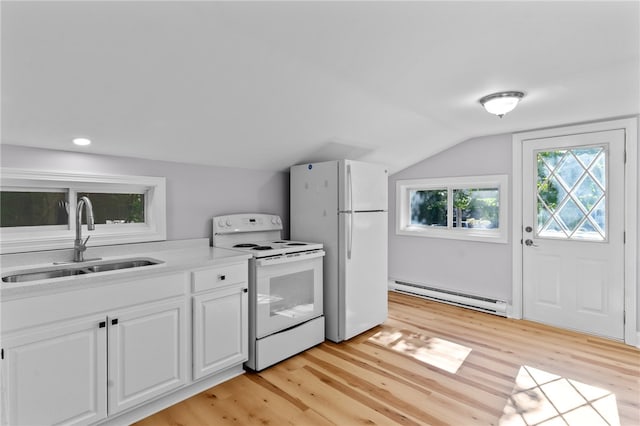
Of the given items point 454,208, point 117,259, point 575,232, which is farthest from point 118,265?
point 575,232

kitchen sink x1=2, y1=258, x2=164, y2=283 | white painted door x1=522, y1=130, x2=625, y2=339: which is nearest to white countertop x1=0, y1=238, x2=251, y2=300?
kitchen sink x1=2, y1=258, x2=164, y2=283

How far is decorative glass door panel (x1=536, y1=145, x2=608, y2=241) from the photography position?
321cm

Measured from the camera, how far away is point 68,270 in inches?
82.9

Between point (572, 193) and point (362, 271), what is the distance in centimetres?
219

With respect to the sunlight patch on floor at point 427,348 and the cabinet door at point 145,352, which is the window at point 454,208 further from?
the cabinet door at point 145,352

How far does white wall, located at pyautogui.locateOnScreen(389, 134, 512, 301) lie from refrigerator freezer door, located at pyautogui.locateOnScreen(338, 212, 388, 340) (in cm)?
120

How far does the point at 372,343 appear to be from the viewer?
309 centimetres

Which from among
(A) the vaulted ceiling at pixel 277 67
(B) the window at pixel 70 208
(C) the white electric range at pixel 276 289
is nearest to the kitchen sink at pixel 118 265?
(B) the window at pixel 70 208

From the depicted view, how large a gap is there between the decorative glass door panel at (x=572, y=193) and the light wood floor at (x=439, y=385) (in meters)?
1.01

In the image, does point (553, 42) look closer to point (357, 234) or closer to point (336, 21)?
point (336, 21)

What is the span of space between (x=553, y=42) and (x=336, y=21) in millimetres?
1181

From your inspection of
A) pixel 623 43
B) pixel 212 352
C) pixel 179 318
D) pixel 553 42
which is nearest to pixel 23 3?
pixel 179 318

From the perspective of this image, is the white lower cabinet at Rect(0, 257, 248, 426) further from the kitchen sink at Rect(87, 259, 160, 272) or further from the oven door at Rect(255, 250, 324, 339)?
the kitchen sink at Rect(87, 259, 160, 272)

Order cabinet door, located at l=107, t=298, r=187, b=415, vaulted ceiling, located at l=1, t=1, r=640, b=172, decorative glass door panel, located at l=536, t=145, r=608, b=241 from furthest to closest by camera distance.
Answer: decorative glass door panel, located at l=536, t=145, r=608, b=241 < cabinet door, located at l=107, t=298, r=187, b=415 < vaulted ceiling, located at l=1, t=1, r=640, b=172
